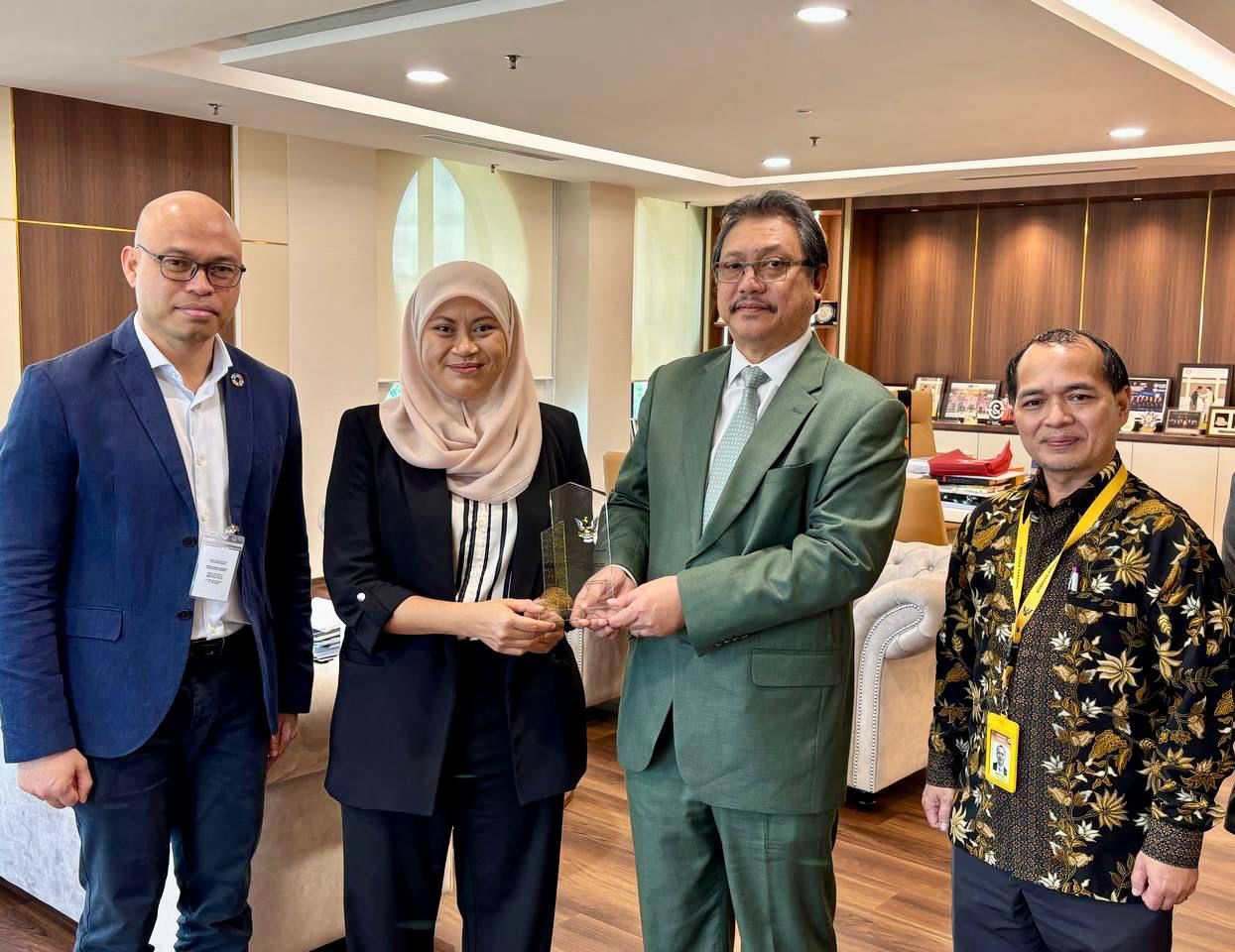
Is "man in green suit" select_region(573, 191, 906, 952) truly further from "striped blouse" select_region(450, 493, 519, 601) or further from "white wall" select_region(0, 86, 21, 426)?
"white wall" select_region(0, 86, 21, 426)

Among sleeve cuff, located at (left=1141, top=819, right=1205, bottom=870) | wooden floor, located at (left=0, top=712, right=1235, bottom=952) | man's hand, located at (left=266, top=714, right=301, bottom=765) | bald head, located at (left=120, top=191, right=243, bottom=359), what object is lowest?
wooden floor, located at (left=0, top=712, right=1235, bottom=952)

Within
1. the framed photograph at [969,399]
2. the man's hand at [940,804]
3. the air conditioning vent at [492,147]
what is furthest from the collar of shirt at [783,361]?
the framed photograph at [969,399]

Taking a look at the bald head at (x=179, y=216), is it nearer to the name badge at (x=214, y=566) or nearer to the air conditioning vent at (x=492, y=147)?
the name badge at (x=214, y=566)

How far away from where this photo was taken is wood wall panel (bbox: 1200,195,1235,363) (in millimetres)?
9070

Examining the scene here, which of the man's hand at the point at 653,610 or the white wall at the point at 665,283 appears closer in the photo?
the man's hand at the point at 653,610

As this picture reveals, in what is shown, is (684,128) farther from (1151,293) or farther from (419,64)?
(1151,293)

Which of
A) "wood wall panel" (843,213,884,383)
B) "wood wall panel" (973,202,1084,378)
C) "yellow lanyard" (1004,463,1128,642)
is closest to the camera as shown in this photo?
"yellow lanyard" (1004,463,1128,642)

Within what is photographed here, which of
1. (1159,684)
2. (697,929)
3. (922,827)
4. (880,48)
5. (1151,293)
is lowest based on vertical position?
(922,827)

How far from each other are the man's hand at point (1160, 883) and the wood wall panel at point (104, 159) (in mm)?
6441

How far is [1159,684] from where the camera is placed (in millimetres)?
1684

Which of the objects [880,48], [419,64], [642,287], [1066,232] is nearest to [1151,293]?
[1066,232]

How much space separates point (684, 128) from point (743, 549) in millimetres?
5899

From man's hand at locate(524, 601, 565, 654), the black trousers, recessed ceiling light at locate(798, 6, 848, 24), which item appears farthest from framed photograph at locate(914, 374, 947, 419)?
man's hand at locate(524, 601, 565, 654)

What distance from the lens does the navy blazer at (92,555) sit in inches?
73.3
